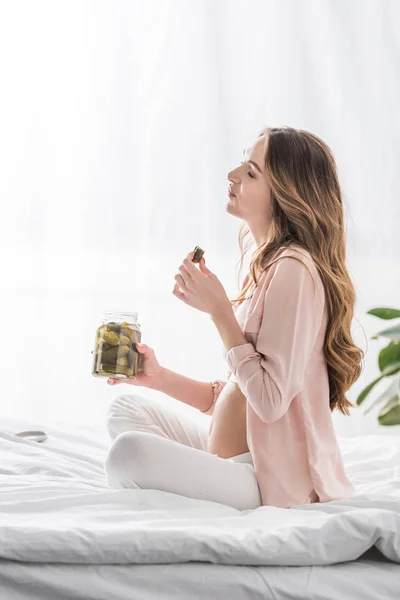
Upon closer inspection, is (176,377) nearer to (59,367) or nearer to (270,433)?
(270,433)

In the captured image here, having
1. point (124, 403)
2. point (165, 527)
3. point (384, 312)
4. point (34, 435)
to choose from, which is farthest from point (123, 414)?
point (384, 312)

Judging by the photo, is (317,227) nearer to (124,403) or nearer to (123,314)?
(123,314)

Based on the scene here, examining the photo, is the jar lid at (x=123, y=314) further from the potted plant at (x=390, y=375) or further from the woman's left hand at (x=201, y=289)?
the potted plant at (x=390, y=375)

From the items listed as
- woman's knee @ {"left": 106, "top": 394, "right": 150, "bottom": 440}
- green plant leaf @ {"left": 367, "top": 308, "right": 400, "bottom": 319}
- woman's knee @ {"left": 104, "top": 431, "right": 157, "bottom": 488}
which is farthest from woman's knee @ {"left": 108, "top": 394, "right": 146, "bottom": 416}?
green plant leaf @ {"left": 367, "top": 308, "right": 400, "bottom": 319}

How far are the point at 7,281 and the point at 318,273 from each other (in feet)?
7.41

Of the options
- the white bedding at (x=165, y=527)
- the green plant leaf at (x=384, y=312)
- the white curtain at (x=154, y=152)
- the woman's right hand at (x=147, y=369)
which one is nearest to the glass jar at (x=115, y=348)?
the woman's right hand at (x=147, y=369)

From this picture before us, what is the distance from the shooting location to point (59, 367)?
137 inches

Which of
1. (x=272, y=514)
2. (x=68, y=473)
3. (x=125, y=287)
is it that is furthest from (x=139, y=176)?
(x=272, y=514)

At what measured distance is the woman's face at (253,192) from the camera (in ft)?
5.35

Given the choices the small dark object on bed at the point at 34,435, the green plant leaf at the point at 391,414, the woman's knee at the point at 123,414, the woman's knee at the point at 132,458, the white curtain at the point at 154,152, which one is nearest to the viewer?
the green plant leaf at the point at 391,414

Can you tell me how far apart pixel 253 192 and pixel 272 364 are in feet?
1.30

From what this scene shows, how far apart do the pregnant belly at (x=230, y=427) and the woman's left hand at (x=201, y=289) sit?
20 centimetres

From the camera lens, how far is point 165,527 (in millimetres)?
1135

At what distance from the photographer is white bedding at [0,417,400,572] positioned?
1052 mm
